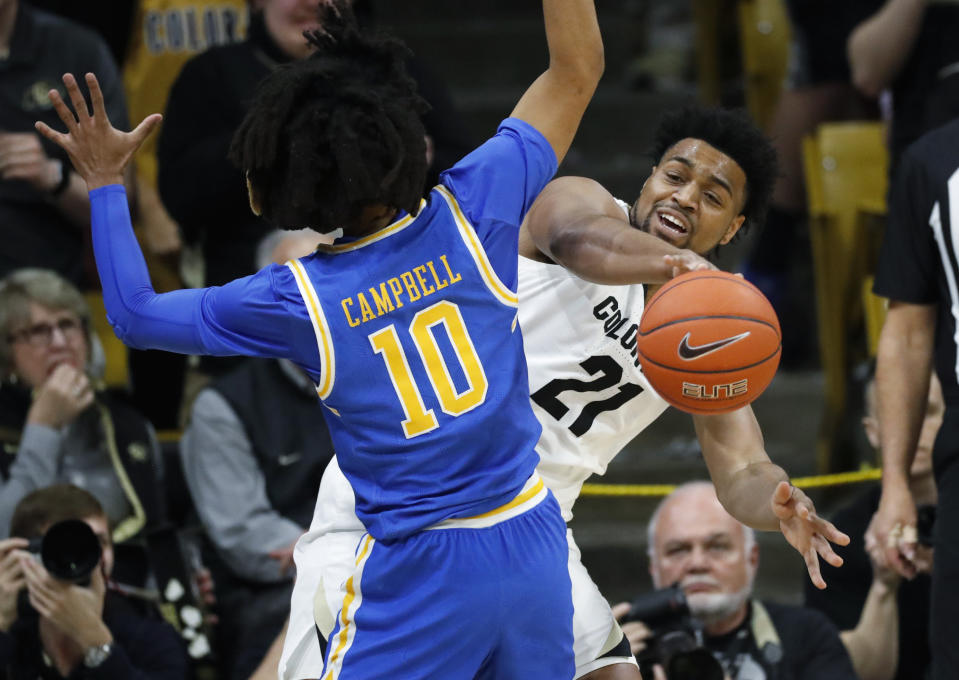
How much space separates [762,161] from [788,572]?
108 inches

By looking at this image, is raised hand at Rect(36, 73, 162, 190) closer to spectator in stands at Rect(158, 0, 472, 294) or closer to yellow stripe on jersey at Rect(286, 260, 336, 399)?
yellow stripe on jersey at Rect(286, 260, 336, 399)

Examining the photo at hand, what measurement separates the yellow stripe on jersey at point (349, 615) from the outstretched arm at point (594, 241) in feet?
2.38

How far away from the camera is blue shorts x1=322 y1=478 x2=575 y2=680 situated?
9.38ft

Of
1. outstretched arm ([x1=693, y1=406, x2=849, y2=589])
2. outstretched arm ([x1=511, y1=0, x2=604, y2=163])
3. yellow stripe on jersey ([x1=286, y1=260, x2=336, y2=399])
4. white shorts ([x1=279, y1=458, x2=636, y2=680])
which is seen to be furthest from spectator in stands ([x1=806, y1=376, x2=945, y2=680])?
yellow stripe on jersey ([x1=286, y1=260, x2=336, y2=399])

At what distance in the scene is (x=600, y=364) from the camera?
3514 millimetres

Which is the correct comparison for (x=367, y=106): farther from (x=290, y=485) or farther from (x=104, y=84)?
(x=104, y=84)

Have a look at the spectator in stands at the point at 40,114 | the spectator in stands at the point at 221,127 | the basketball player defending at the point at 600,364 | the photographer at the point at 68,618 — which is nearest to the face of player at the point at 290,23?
the spectator in stands at the point at 221,127

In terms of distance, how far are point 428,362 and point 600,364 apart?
2.61ft

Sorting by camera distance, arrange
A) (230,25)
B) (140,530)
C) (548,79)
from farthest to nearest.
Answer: (230,25) → (140,530) → (548,79)

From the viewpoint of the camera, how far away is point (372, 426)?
2846 mm

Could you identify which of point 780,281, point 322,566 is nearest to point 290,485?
point 322,566

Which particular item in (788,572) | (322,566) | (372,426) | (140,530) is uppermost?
(372,426)

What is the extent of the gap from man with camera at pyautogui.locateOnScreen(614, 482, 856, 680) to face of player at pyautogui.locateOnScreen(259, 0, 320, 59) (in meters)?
2.12

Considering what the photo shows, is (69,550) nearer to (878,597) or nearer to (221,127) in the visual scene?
(221,127)
